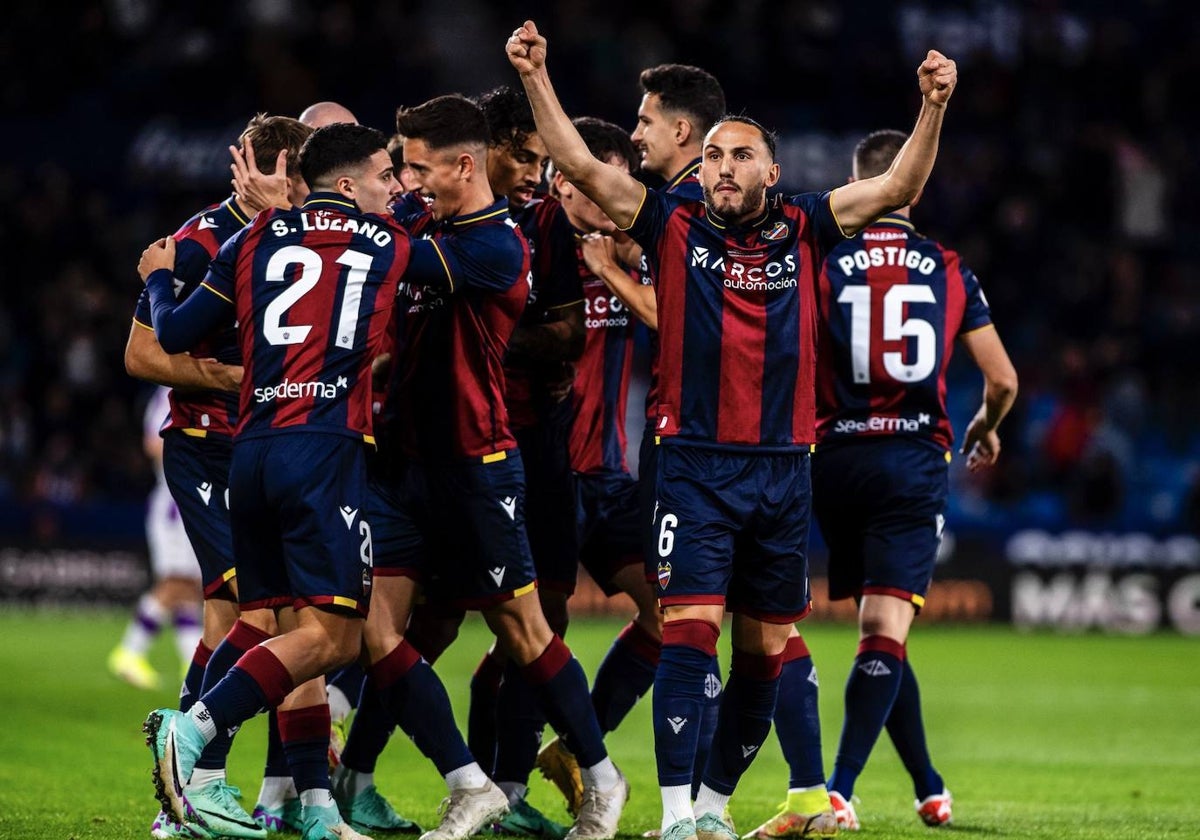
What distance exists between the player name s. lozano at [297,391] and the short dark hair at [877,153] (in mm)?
2927

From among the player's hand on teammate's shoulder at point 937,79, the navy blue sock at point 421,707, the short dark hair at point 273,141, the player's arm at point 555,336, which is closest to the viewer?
the player's hand on teammate's shoulder at point 937,79

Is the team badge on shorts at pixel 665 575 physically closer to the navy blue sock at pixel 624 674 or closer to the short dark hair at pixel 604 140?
the navy blue sock at pixel 624 674

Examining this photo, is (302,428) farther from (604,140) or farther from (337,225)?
(604,140)

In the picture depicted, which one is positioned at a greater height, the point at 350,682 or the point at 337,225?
the point at 337,225

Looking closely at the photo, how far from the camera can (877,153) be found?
7648 millimetres

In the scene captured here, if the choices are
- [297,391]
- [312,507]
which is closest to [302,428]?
[297,391]

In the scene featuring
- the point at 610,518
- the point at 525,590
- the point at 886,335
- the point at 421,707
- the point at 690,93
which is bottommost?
the point at 421,707

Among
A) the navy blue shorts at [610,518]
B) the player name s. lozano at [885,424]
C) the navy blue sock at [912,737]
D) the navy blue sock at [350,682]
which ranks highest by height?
the player name s. lozano at [885,424]

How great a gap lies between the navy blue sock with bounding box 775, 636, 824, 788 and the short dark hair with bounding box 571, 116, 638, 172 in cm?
224

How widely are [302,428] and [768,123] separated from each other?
18.7 meters

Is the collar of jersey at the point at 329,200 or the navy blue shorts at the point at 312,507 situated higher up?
the collar of jersey at the point at 329,200

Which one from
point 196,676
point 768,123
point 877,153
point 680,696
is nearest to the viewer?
point 680,696

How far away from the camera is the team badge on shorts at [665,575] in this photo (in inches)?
236

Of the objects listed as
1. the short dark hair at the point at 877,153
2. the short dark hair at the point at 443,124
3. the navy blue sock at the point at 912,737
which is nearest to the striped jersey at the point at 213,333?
the short dark hair at the point at 443,124
